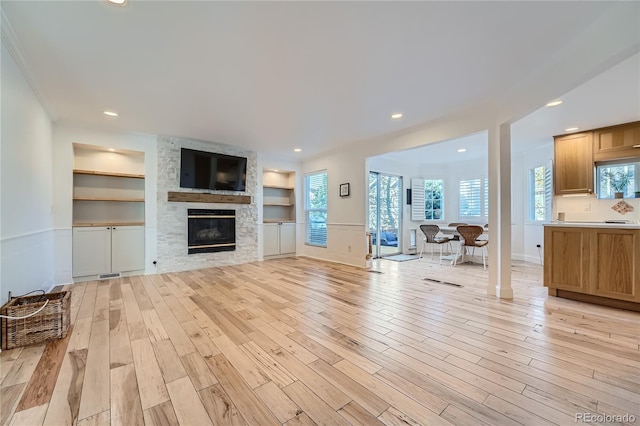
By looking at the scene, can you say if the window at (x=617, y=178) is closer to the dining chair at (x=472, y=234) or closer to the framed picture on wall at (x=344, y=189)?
the dining chair at (x=472, y=234)

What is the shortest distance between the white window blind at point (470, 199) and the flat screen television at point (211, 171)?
18.8ft

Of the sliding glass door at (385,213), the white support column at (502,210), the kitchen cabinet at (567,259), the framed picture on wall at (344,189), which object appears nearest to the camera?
the kitchen cabinet at (567,259)

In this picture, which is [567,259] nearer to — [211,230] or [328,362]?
[328,362]

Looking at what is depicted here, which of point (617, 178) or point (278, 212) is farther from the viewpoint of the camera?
point (278, 212)

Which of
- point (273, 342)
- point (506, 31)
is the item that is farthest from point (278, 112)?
point (273, 342)

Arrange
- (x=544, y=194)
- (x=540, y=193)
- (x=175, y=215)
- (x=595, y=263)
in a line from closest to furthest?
1. (x=595, y=263)
2. (x=175, y=215)
3. (x=544, y=194)
4. (x=540, y=193)

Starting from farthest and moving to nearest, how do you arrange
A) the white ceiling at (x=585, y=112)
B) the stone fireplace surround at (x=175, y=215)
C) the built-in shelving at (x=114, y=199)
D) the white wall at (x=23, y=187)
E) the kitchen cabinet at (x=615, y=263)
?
the stone fireplace surround at (x=175, y=215)
the built-in shelving at (x=114, y=199)
the kitchen cabinet at (x=615, y=263)
the white ceiling at (x=585, y=112)
the white wall at (x=23, y=187)

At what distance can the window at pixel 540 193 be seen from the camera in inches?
210

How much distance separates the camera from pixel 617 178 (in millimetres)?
3938

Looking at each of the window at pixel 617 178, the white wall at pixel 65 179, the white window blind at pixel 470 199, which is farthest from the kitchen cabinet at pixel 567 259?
the white wall at pixel 65 179

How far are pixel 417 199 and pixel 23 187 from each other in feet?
24.4

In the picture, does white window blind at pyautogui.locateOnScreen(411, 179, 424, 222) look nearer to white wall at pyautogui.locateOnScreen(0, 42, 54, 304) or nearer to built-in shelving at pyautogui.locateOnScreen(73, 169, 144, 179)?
built-in shelving at pyautogui.locateOnScreen(73, 169, 144, 179)

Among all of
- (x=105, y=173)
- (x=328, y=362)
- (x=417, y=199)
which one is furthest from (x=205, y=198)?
(x=417, y=199)

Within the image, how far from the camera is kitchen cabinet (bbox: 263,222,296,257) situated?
245 inches
